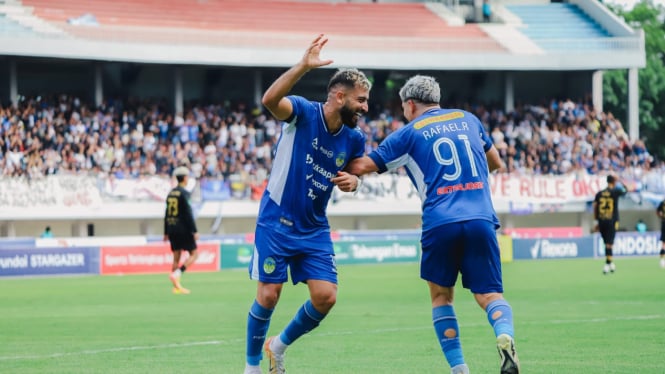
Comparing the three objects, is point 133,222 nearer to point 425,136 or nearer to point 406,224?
point 406,224

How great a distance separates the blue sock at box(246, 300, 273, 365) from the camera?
367 inches

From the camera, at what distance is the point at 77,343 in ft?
43.4

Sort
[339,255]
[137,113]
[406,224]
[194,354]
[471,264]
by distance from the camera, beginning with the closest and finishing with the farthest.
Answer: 1. [471,264]
2. [194,354]
3. [339,255]
4. [137,113]
5. [406,224]

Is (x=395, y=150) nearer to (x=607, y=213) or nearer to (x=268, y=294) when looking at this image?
(x=268, y=294)

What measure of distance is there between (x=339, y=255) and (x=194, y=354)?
87.7 feet

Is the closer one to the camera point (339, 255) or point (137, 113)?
point (339, 255)

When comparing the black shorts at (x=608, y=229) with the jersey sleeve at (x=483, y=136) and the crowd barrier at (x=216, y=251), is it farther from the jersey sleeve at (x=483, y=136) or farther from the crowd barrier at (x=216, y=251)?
the jersey sleeve at (x=483, y=136)

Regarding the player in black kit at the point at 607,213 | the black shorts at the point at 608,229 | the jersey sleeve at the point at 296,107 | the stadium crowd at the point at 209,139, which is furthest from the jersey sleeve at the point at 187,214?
the stadium crowd at the point at 209,139

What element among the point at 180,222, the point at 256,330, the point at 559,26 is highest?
the point at 559,26

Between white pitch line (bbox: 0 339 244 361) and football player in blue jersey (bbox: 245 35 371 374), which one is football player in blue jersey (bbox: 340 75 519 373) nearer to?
football player in blue jersey (bbox: 245 35 371 374)

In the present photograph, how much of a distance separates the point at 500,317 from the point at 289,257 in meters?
1.82

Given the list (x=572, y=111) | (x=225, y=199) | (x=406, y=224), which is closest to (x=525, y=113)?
(x=572, y=111)

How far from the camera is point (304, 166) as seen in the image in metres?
9.14

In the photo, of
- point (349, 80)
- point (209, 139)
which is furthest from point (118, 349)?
point (209, 139)
